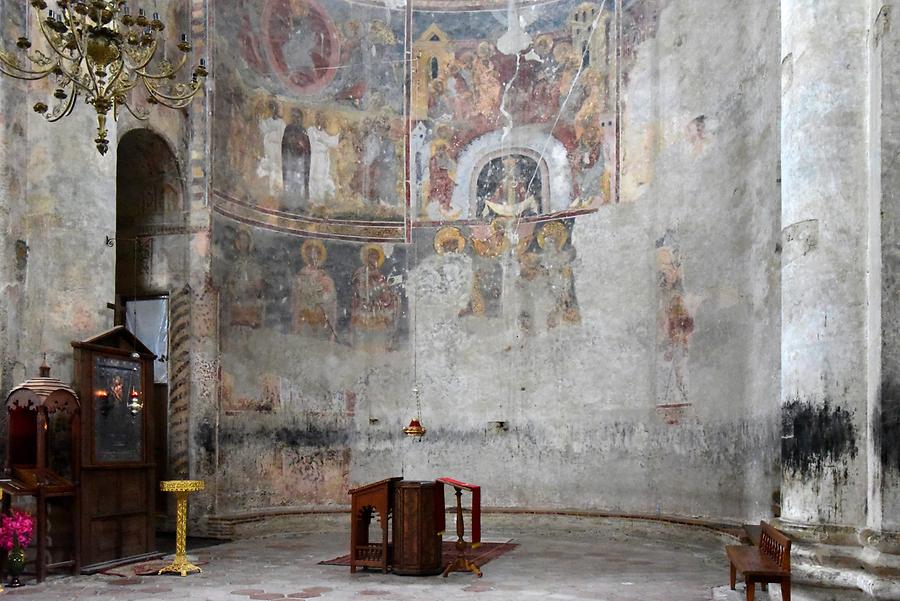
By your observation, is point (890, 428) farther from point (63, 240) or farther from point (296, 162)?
point (296, 162)

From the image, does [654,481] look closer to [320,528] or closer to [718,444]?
[718,444]

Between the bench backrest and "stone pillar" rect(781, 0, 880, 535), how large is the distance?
25cm

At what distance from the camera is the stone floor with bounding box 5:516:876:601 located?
9352 millimetres

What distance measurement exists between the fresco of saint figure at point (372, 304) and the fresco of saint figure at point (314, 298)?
1.31ft

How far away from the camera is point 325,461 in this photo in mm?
15992

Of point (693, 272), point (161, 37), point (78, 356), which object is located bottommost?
point (78, 356)

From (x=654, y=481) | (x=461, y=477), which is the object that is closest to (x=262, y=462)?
(x=461, y=477)

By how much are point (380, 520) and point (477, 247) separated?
6630 millimetres

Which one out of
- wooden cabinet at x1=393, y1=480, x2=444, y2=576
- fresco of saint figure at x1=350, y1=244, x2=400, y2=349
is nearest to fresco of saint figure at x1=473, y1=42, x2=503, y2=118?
fresco of saint figure at x1=350, y1=244, x2=400, y2=349

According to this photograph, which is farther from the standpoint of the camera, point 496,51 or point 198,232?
point 496,51

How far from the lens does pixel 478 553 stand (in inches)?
488

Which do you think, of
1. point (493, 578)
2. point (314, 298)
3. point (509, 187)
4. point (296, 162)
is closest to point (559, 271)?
point (509, 187)

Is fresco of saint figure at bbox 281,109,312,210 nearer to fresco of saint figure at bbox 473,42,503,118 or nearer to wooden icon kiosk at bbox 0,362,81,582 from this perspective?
fresco of saint figure at bbox 473,42,503,118

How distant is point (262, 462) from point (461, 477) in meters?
3.42
